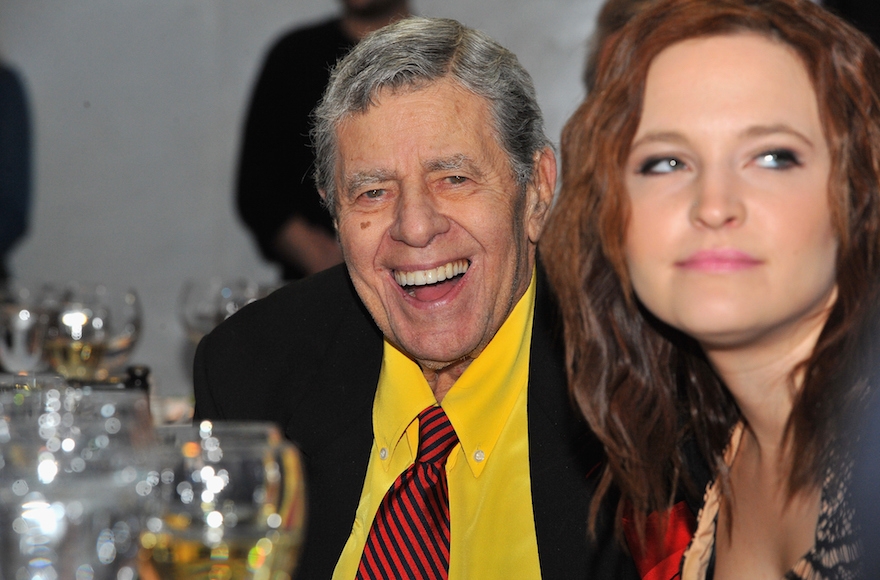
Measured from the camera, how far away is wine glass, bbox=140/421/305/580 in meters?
0.83

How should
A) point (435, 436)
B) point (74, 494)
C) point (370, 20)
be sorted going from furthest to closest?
point (370, 20), point (435, 436), point (74, 494)

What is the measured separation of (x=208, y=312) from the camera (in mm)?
A: 2777

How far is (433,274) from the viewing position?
1702 mm

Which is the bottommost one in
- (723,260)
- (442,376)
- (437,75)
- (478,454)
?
(478,454)

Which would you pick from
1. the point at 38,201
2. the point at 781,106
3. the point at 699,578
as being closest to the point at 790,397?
the point at 699,578

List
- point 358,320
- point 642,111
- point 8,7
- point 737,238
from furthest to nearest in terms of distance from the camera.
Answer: point 8,7
point 358,320
point 642,111
point 737,238

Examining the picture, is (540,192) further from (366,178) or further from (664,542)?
(664,542)

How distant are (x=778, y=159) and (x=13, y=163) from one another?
14.5ft

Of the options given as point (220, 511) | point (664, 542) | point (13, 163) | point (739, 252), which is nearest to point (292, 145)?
point (13, 163)

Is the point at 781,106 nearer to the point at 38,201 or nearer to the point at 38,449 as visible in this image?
the point at 38,449

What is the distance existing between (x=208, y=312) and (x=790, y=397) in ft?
6.14

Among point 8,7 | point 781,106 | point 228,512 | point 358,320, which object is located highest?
point 8,7

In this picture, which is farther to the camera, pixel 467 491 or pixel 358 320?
pixel 358 320

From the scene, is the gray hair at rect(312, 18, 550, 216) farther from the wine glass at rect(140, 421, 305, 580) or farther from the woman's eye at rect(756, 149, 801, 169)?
the wine glass at rect(140, 421, 305, 580)
